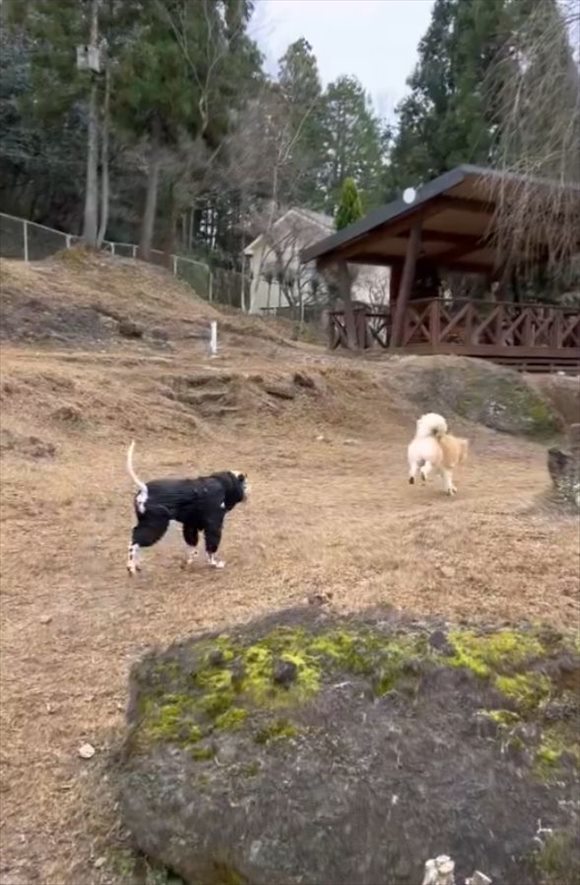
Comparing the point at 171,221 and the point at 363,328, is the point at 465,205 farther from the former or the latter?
the point at 171,221

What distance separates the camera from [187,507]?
13.6ft

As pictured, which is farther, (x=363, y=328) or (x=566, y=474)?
(x=363, y=328)

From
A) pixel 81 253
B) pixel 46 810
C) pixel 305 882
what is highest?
pixel 81 253

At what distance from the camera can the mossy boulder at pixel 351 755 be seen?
2076 millimetres

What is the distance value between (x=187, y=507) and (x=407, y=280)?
35.5 ft

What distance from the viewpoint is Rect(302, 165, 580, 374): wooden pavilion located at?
532 inches

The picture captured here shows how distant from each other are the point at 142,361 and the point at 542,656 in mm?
9354

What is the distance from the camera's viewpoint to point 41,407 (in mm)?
8352

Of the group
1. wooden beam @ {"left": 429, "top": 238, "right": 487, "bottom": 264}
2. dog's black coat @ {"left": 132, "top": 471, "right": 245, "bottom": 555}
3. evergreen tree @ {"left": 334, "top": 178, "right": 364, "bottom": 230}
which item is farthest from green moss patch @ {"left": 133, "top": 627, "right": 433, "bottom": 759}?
evergreen tree @ {"left": 334, "top": 178, "right": 364, "bottom": 230}

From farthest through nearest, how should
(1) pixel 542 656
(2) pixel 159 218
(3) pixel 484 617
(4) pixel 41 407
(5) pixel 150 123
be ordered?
(2) pixel 159 218 < (5) pixel 150 123 < (4) pixel 41 407 < (3) pixel 484 617 < (1) pixel 542 656

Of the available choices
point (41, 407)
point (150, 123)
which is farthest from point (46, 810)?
point (150, 123)

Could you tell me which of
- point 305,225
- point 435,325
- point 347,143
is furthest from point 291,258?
point 435,325

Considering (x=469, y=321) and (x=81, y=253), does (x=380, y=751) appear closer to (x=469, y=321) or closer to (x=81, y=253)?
(x=469, y=321)

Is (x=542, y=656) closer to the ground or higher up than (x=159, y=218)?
closer to the ground
